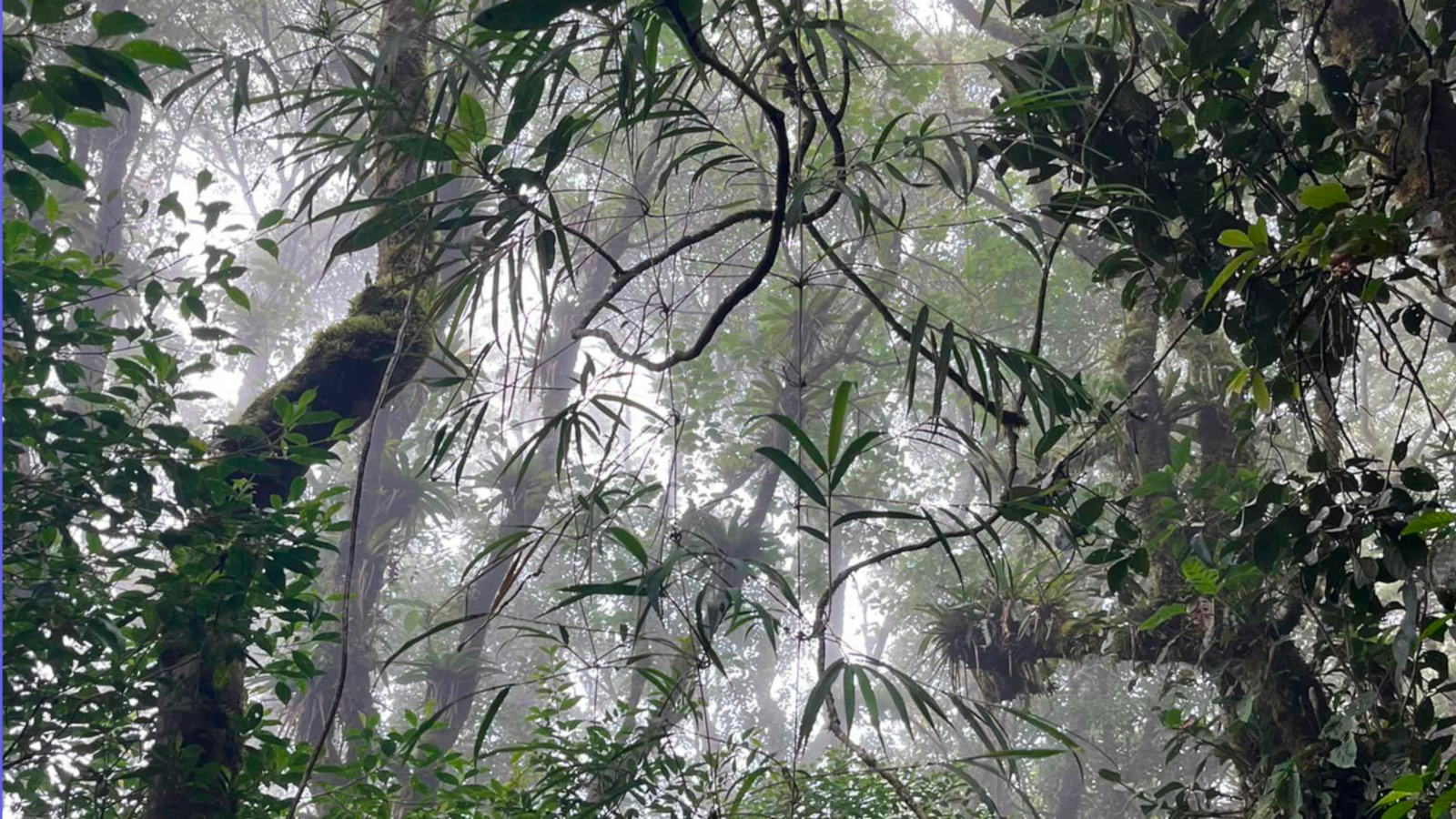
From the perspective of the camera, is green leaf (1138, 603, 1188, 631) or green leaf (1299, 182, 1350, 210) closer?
green leaf (1299, 182, 1350, 210)

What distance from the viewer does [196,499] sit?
6.90ft

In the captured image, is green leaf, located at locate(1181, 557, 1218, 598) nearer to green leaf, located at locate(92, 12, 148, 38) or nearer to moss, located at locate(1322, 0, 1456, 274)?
moss, located at locate(1322, 0, 1456, 274)

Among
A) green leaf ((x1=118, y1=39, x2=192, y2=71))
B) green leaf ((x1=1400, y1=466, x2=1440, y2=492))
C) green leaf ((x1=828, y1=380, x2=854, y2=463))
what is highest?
green leaf ((x1=118, y1=39, x2=192, y2=71))

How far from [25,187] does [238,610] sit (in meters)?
1.06

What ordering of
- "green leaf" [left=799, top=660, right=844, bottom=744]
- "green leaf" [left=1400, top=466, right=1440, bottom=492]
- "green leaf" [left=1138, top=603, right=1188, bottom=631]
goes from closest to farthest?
1. "green leaf" [left=799, top=660, right=844, bottom=744]
2. "green leaf" [left=1400, top=466, right=1440, bottom=492]
3. "green leaf" [left=1138, top=603, right=1188, bottom=631]

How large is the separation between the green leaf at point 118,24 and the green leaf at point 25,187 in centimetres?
22

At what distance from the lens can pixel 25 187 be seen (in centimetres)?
132

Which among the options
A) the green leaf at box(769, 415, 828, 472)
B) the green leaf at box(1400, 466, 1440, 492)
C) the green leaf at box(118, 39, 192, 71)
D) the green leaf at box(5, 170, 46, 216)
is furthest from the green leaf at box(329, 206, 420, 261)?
the green leaf at box(1400, 466, 1440, 492)

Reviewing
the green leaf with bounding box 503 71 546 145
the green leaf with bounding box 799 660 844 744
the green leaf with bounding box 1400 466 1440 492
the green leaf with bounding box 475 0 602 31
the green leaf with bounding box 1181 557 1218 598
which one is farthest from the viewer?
the green leaf with bounding box 1181 557 1218 598

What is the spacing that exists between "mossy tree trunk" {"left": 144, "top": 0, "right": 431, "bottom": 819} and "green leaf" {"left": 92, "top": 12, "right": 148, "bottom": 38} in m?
0.36

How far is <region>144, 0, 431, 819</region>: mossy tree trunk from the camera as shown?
2.12m

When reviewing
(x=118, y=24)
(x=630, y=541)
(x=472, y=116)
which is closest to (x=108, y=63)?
(x=118, y=24)

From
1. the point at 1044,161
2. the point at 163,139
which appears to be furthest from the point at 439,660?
the point at 163,139

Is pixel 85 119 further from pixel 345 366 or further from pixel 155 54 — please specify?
pixel 345 366
